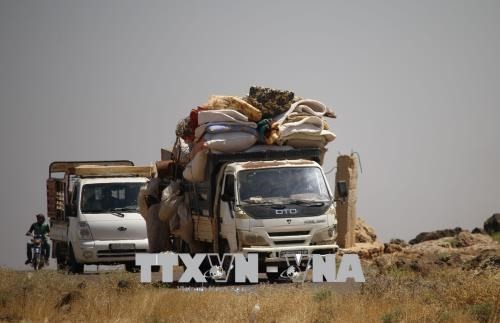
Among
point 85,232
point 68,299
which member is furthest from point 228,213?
point 85,232

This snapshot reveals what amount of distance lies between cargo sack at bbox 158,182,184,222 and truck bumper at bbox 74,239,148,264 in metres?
2.52

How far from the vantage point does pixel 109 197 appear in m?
27.5

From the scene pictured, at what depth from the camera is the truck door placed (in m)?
20.7

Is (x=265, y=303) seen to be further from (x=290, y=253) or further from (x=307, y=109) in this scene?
(x=307, y=109)

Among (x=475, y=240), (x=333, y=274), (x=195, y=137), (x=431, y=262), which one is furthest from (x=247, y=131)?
(x=475, y=240)

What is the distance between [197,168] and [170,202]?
230 cm

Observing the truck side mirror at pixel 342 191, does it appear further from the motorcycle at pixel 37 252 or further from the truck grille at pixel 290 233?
the motorcycle at pixel 37 252

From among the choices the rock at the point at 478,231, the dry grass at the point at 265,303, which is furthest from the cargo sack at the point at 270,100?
the rock at the point at 478,231

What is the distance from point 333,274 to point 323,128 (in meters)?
3.45

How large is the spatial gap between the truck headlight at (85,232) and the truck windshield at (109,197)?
432 mm

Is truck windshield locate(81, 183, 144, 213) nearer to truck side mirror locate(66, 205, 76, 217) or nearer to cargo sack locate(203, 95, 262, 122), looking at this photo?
truck side mirror locate(66, 205, 76, 217)

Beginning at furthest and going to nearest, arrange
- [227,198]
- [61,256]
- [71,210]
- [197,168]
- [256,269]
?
[61,256]
[71,210]
[197,168]
[227,198]
[256,269]

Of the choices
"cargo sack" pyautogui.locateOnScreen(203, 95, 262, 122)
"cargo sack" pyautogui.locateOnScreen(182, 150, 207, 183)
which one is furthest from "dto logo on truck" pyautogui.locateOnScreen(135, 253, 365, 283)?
"cargo sack" pyautogui.locateOnScreen(203, 95, 262, 122)

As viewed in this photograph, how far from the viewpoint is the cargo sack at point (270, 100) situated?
2230 centimetres
